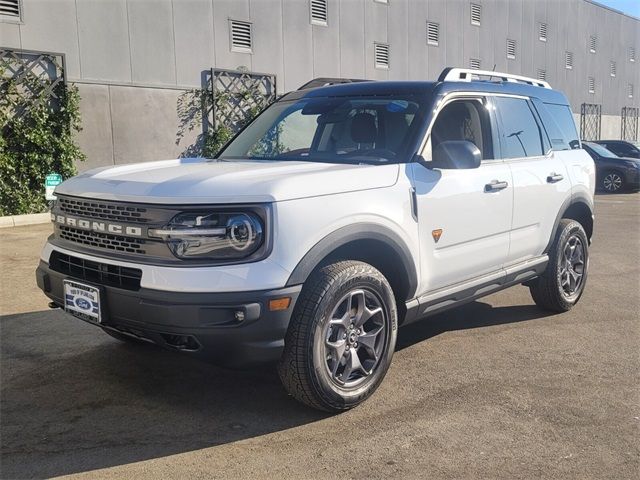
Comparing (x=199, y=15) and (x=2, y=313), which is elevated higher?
(x=199, y=15)

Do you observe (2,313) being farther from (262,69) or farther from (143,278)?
(262,69)

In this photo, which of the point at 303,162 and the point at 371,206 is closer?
the point at 371,206

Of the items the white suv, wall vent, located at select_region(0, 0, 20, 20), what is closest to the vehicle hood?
the white suv

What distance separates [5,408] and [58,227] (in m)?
1.07

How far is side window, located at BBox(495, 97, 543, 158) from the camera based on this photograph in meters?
4.71

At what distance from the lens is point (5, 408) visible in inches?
139

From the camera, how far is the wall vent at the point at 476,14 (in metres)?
23.4

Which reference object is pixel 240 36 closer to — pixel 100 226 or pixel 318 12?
pixel 318 12

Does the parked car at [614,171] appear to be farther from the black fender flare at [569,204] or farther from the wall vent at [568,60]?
the wall vent at [568,60]

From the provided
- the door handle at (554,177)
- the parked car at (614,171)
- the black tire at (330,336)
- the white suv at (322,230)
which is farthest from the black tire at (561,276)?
the parked car at (614,171)

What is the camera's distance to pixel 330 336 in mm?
3393

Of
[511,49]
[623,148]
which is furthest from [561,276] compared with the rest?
[511,49]

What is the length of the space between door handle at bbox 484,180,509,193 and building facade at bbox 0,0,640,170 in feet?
36.7

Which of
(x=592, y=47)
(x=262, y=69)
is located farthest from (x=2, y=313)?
(x=592, y=47)
